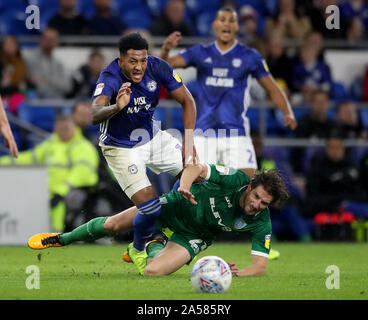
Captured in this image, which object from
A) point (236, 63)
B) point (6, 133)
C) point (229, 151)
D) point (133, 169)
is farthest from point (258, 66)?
point (6, 133)

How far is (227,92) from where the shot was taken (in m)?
10.2

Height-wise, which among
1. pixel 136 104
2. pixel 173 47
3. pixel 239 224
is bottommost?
pixel 239 224

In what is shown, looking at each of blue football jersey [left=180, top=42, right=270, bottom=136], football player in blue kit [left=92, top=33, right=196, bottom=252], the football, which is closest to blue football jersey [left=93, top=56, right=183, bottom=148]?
football player in blue kit [left=92, top=33, right=196, bottom=252]

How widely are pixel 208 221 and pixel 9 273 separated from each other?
6.11 ft

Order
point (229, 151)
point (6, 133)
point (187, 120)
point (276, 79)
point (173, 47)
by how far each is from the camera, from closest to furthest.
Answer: point (6, 133) < point (187, 120) < point (173, 47) < point (229, 151) < point (276, 79)

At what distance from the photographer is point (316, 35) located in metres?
15.0

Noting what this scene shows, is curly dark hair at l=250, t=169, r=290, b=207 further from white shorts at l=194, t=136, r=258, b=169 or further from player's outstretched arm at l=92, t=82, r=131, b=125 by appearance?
white shorts at l=194, t=136, r=258, b=169

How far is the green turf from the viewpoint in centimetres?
657

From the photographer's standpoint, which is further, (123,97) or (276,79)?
(276,79)

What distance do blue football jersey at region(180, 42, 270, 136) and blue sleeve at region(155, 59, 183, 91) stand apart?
200cm

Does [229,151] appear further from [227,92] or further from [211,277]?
[211,277]

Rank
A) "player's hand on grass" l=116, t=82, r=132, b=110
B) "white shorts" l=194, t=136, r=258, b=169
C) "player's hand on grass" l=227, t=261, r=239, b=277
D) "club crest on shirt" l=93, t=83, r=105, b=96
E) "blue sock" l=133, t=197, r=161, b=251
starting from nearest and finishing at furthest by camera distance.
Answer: "player's hand on grass" l=116, t=82, r=132, b=110
"player's hand on grass" l=227, t=261, r=239, b=277
"club crest on shirt" l=93, t=83, r=105, b=96
"blue sock" l=133, t=197, r=161, b=251
"white shorts" l=194, t=136, r=258, b=169

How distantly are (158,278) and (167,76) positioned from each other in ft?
5.97

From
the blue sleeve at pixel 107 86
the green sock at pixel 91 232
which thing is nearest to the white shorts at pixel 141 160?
the green sock at pixel 91 232
